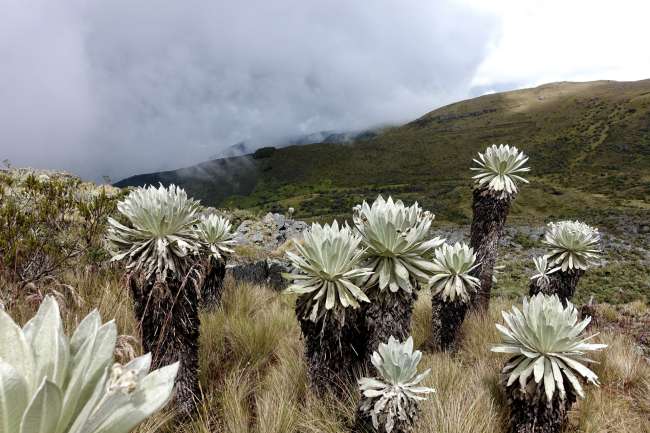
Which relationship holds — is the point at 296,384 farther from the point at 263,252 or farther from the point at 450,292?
the point at 263,252

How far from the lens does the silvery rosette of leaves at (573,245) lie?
263 inches

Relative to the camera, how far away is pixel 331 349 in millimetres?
3566

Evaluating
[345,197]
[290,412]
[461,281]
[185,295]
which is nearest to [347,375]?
[290,412]

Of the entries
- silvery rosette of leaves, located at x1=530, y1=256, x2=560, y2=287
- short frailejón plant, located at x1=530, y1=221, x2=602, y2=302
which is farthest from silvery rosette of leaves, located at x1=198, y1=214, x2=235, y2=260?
short frailejón plant, located at x1=530, y1=221, x2=602, y2=302

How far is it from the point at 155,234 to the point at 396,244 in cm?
221

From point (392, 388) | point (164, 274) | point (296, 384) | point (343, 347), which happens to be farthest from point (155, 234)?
point (392, 388)

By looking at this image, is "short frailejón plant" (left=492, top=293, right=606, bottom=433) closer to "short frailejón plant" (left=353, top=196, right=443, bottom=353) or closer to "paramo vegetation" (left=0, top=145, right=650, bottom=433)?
"paramo vegetation" (left=0, top=145, right=650, bottom=433)

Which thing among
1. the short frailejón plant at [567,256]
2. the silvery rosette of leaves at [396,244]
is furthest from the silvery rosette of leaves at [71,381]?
the short frailejón plant at [567,256]

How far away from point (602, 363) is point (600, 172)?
A: 8615 cm

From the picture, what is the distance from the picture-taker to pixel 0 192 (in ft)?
20.7

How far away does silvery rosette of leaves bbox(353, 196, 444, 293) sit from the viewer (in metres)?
3.33

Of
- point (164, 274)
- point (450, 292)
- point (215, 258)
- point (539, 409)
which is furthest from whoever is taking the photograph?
point (215, 258)

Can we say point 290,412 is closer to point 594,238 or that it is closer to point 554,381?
point 554,381

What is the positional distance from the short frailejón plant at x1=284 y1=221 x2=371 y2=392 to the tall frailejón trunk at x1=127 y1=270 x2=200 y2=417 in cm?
100
